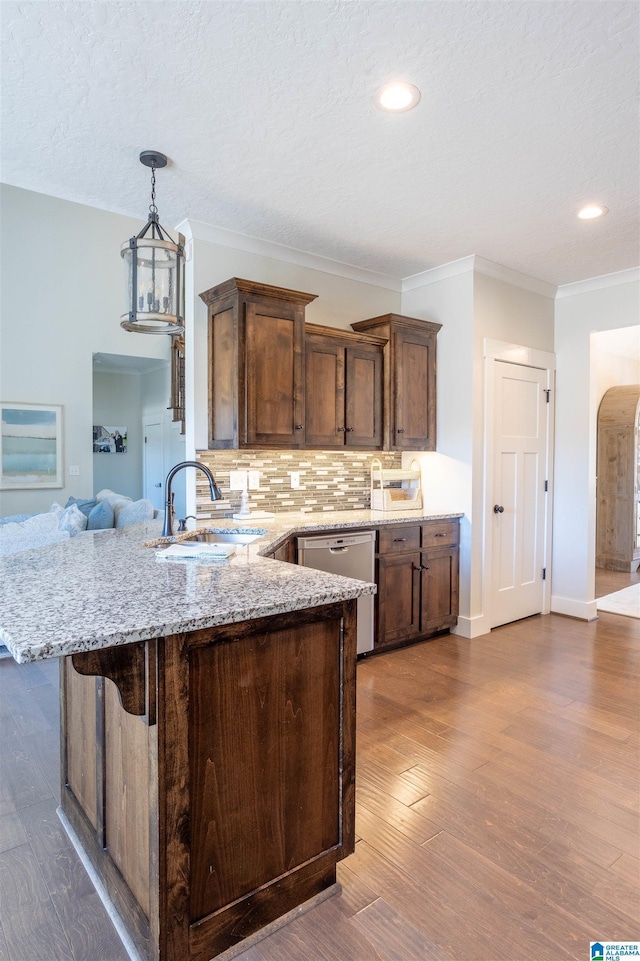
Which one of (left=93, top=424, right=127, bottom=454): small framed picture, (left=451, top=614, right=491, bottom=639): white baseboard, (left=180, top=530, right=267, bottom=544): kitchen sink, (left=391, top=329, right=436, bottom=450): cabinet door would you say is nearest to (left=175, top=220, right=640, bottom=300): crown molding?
(left=391, top=329, right=436, bottom=450): cabinet door

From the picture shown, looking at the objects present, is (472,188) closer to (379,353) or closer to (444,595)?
(379,353)

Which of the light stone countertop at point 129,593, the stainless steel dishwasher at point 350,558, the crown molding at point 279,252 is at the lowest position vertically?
the stainless steel dishwasher at point 350,558

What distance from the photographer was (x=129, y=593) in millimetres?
1472

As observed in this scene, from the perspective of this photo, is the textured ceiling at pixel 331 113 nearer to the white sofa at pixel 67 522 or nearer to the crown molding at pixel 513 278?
the crown molding at pixel 513 278

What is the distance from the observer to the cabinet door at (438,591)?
13.1 ft

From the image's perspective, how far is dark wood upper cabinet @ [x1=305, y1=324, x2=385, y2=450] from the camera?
3.79m

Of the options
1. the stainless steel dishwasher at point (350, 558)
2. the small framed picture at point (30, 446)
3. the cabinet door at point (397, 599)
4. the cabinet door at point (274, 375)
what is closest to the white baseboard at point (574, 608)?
the cabinet door at point (397, 599)

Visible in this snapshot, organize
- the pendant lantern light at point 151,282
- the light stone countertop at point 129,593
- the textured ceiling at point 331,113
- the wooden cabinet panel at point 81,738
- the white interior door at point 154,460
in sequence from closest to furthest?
the light stone countertop at point 129,593 < the wooden cabinet panel at point 81,738 < the textured ceiling at point 331,113 < the pendant lantern light at point 151,282 < the white interior door at point 154,460

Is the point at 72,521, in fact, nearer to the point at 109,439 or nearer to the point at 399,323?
the point at 399,323

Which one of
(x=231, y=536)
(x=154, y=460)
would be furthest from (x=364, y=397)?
(x=154, y=460)

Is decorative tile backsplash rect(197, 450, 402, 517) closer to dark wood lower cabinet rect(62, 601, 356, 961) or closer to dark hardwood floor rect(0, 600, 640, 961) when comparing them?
dark hardwood floor rect(0, 600, 640, 961)

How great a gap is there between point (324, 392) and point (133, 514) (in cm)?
227

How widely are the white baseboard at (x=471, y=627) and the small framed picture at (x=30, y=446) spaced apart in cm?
518

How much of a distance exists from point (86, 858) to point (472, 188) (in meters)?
3.44
